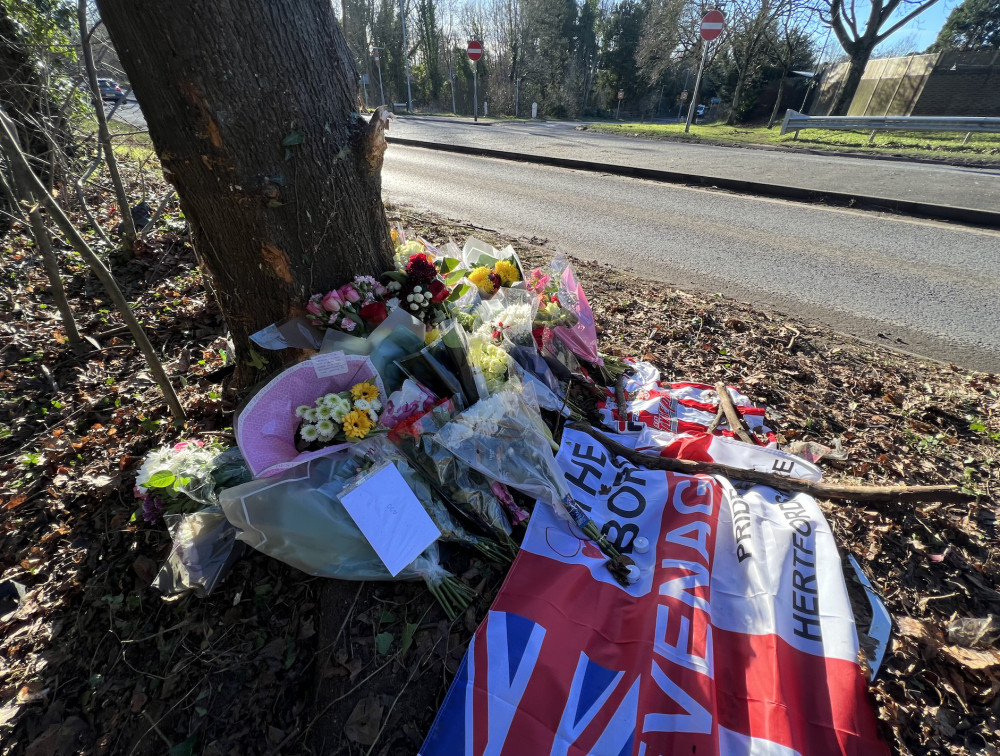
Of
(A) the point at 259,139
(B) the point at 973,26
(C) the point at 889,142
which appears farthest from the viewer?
(B) the point at 973,26

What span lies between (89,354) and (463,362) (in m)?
3.08

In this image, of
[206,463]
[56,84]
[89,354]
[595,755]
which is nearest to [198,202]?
[206,463]

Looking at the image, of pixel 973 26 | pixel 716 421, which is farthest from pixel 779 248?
pixel 973 26

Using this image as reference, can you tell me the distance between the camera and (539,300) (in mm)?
2979

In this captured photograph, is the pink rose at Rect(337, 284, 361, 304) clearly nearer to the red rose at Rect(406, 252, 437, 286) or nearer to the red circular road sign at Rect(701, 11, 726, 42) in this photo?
the red rose at Rect(406, 252, 437, 286)

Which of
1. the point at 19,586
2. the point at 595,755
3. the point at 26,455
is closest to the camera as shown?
the point at 595,755

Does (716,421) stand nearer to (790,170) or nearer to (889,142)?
(790,170)

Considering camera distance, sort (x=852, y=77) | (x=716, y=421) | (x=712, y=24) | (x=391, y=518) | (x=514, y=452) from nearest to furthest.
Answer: (x=391, y=518), (x=514, y=452), (x=716, y=421), (x=712, y=24), (x=852, y=77)

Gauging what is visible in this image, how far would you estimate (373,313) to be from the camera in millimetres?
2207

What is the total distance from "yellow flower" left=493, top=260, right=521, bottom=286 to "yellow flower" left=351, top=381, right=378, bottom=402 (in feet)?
4.65

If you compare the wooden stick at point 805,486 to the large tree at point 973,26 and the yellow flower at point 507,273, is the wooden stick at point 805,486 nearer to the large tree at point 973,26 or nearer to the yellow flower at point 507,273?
the yellow flower at point 507,273

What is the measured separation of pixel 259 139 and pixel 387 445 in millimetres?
1403

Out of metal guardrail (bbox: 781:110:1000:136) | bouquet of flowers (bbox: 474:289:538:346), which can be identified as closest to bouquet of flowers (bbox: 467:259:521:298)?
bouquet of flowers (bbox: 474:289:538:346)

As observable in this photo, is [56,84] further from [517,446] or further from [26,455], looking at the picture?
[517,446]
